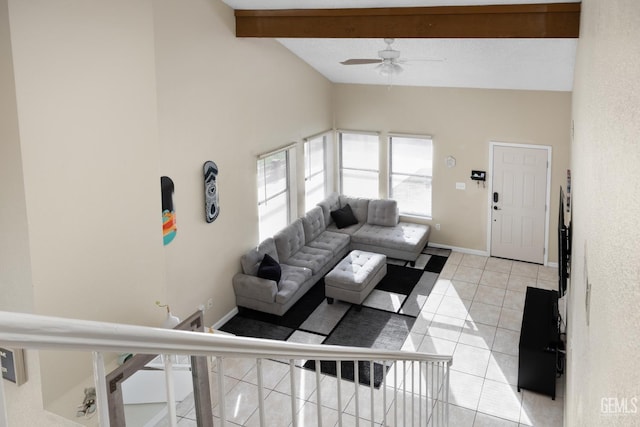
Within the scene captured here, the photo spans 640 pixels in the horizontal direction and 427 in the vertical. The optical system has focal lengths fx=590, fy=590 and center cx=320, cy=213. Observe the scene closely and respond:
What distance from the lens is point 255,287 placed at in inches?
310

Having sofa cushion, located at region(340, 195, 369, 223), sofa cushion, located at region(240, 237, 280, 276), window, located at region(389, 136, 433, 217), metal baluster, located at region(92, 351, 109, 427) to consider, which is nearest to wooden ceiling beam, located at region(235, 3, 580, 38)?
sofa cushion, located at region(240, 237, 280, 276)

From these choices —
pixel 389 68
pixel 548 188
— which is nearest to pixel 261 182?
pixel 389 68

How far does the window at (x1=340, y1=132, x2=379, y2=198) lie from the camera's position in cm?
1062

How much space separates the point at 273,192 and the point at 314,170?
5.27 ft

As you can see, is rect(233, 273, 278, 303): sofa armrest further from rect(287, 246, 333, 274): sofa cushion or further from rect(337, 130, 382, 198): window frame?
rect(337, 130, 382, 198): window frame

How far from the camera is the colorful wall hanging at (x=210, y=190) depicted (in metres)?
7.06

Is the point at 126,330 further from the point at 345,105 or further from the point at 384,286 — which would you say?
the point at 345,105

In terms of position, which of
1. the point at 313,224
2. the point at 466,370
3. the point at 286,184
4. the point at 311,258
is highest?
the point at 286,184

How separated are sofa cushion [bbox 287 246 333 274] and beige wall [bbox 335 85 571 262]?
2387 millimetres

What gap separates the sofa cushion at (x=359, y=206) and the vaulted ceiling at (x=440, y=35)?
2207mm

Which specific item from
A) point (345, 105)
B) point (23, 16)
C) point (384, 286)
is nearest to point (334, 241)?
point (384, 286)

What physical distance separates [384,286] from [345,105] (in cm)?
346

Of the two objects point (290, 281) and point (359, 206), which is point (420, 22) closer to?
Result: point (290, 281)
